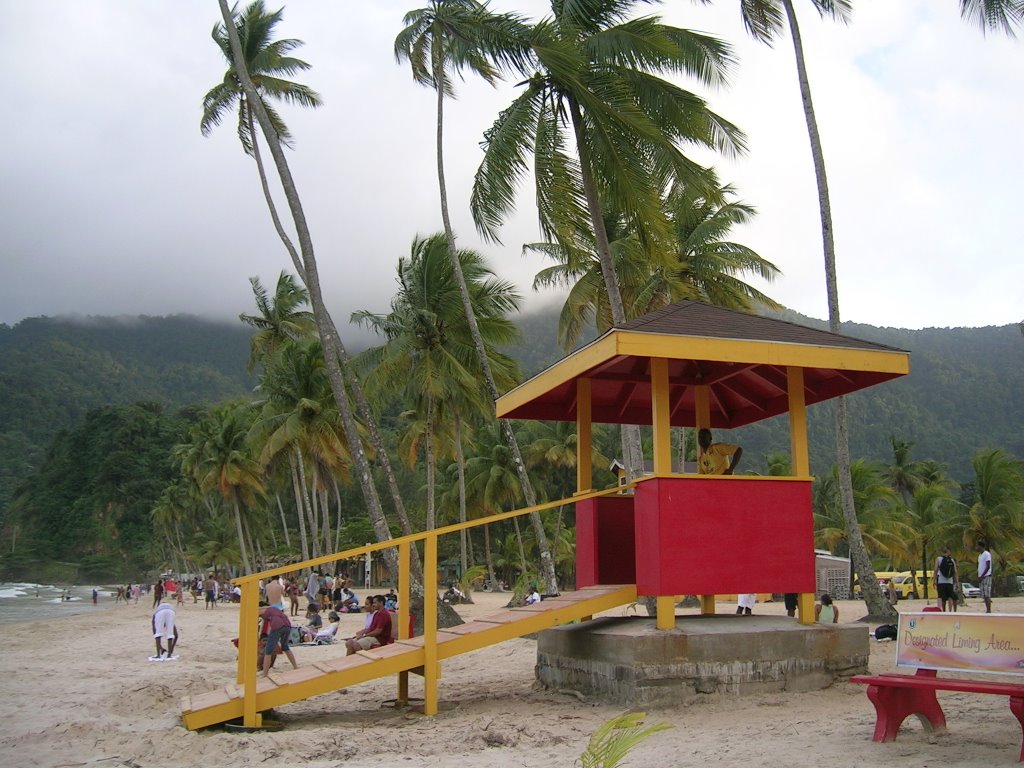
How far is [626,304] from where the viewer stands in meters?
27.0

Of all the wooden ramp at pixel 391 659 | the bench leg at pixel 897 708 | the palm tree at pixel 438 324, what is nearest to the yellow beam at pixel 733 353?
the wooden ramp at pixel 391 659

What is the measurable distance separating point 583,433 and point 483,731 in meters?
4.34

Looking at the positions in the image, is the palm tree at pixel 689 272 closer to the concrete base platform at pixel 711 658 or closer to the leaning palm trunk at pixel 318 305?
the leaning palm trunk at pixel 318 305

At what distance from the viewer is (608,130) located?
1444cm

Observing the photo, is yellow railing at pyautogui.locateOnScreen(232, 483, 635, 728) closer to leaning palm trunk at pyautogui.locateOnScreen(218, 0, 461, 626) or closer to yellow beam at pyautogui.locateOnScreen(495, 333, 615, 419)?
yellow beam at pyautogui.locateOnScreen(495, 333, 615, 419)

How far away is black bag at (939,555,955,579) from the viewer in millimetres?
16594

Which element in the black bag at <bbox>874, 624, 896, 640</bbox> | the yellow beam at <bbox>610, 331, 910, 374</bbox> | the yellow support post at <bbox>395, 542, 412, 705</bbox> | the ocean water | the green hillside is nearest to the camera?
the yellow beam at <bbox>610, 331, 910, 374</bbox>

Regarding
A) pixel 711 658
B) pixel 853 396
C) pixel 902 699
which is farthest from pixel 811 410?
pixel 902 699

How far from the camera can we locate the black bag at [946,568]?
1659 centimetres

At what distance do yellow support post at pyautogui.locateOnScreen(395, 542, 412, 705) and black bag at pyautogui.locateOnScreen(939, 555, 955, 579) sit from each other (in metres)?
10.7

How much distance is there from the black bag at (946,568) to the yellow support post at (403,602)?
10.7 m

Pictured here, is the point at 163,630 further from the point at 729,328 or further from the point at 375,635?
the point at 729,328

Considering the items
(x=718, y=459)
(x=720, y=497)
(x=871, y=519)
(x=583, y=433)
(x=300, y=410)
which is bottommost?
(x=871, y=519)

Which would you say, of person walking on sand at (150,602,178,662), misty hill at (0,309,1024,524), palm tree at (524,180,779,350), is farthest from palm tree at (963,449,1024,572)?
misty hill at (0,309,1024,524)
